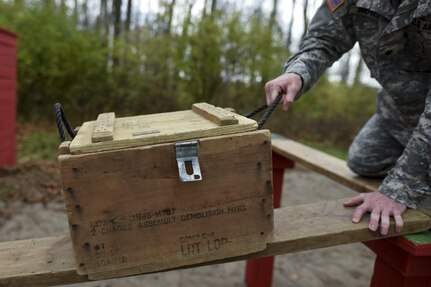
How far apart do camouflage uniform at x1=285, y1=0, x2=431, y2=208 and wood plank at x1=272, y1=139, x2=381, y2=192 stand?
0.25 feet

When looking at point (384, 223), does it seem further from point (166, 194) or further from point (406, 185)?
point (166, 194)

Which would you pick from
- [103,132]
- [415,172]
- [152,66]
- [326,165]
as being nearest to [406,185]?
[415,172]

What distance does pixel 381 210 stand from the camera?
137 centimetres

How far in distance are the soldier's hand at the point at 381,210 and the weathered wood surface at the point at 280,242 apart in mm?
24

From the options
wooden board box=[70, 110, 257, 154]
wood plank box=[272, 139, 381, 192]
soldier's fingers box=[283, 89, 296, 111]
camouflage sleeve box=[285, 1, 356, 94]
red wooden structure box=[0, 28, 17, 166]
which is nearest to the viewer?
wooden board box=[70, 110, 257, 154]

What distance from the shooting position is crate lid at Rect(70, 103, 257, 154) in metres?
Result: 1.03

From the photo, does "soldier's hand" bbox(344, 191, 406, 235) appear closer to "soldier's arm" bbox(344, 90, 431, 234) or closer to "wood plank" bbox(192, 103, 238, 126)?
"soldier's arm" bbox(344, 90, 431, 234)

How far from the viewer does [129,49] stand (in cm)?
787

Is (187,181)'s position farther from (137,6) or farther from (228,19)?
(137,6)

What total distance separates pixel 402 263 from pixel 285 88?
74 centimetres

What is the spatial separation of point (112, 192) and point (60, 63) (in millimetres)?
6986

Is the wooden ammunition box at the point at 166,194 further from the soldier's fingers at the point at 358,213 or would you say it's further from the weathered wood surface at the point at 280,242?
the soldier's fingers at the point at 358,213

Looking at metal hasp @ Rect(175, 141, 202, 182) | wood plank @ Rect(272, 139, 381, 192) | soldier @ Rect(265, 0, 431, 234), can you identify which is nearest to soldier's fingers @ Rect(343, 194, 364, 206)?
soldier @ Rect(265, 0, 431, 234)

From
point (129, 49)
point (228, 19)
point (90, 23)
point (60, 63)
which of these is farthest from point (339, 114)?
point (90, 23)
